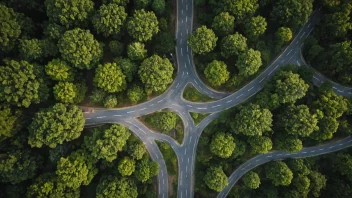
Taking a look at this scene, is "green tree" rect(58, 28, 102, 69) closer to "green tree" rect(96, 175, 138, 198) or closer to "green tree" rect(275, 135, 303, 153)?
"green tree" rect(96, 175, 138, 198)

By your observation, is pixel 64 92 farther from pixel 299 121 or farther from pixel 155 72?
pixel 299 121

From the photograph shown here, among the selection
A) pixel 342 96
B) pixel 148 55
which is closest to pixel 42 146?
pixel 148 55

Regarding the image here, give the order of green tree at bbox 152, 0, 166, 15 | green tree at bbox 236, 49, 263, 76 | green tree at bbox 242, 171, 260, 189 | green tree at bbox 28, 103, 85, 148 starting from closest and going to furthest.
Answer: green tree at bbox 28, 103, 85, 148, green tree at bbox 236, 49, 263, 76, green tree at bbox 152, 0, 166, 15, green tree at bbox 242, 171, 260, 189

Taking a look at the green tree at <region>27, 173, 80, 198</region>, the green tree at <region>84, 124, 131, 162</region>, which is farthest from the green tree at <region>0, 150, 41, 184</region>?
the green tree at <region>84, 124, 131, 162</region>

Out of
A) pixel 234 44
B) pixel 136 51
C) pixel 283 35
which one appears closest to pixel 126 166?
pixel 136 51

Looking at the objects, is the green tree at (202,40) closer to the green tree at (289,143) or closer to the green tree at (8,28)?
the green tree at (289,143)

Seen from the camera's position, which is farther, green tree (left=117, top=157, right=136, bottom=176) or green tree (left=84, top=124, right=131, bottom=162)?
green tree (left=117, top=157, right=136, bottom=176)
